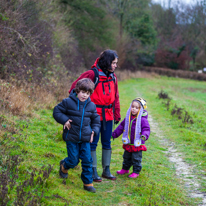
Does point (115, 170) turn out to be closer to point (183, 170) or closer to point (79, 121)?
point (183, 170)

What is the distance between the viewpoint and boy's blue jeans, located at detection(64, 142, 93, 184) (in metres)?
3.89

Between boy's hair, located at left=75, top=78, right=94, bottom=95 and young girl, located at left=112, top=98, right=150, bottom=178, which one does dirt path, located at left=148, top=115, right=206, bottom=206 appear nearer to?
young girl, located at left=112, top=98, right=150, bottom=178

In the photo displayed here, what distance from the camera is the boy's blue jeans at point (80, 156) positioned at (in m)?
3.89

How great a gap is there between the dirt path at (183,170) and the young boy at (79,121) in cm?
174

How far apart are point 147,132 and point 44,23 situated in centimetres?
1009

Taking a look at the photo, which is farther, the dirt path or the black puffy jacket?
the dirt path

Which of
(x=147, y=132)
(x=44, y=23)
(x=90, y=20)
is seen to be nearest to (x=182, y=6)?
(x=90, y=20)

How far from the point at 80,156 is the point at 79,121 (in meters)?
0.56

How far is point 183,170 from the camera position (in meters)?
5.43

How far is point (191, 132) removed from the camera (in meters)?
8.34

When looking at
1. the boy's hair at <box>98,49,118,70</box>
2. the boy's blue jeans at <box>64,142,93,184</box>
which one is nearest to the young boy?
the boy's blue jeans at <box>64,142,93,184</box>

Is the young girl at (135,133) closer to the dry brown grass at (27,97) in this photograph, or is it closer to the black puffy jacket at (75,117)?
the black puffy jacket at (75,117)

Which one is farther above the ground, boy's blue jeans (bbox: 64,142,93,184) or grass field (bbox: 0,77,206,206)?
boy's blue jeans (bbox: 64,142,93,184)

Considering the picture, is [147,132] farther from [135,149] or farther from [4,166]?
[4,166]
